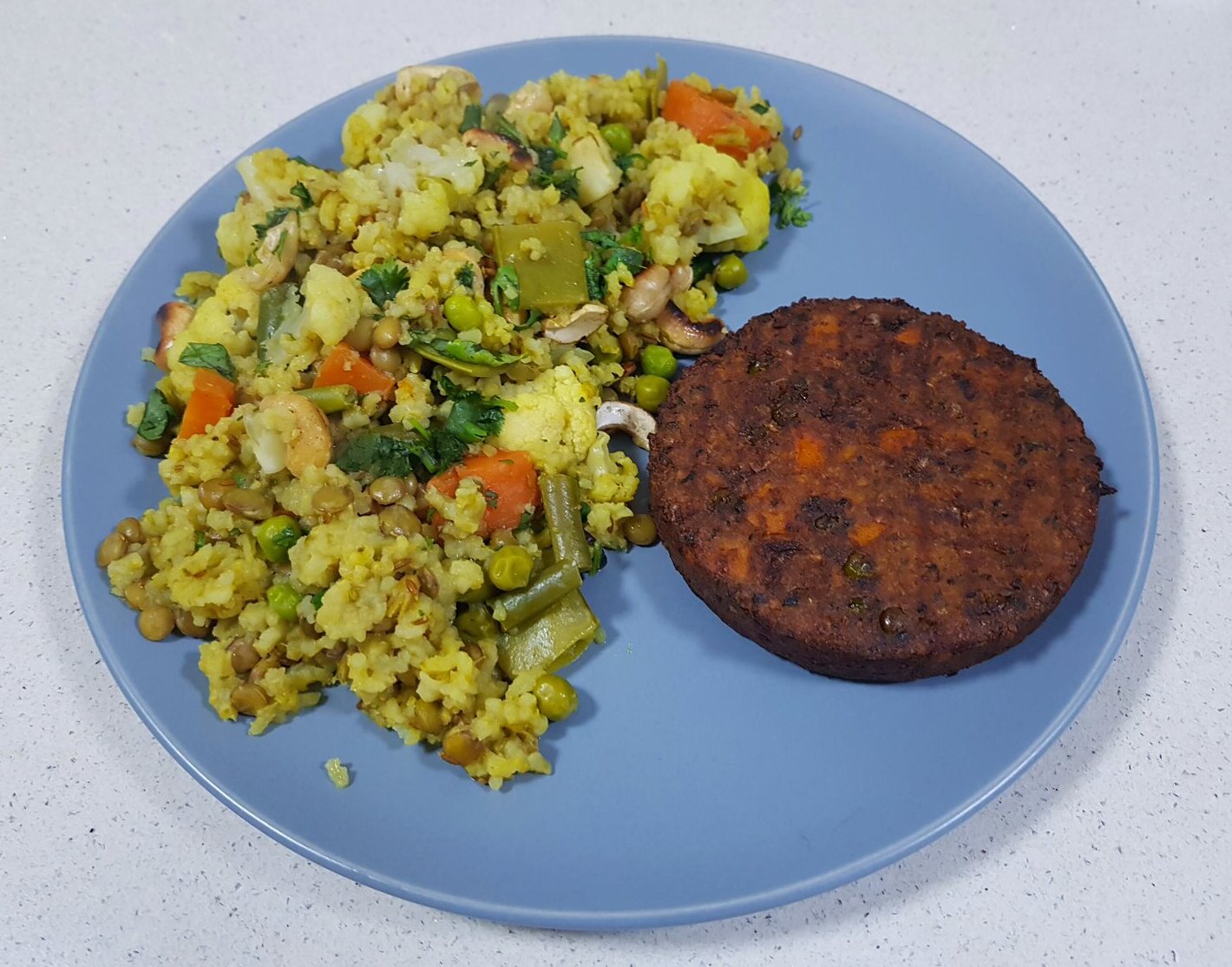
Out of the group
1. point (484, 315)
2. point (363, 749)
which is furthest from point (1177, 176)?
point (363, 749)

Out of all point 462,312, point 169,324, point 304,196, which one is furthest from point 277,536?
point 304,196

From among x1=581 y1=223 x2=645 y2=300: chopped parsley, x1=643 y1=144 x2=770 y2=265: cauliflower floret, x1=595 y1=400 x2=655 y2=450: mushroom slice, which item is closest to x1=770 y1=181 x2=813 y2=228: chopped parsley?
x1=643 y1=144 x2=770 y2=265: cauliflower floret

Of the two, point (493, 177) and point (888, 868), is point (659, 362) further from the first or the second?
point (888, 868)

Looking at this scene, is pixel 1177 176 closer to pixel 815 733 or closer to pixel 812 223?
pixel 812 223

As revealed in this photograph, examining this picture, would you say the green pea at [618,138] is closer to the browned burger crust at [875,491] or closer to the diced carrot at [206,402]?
the browned burger crust at [875,491]

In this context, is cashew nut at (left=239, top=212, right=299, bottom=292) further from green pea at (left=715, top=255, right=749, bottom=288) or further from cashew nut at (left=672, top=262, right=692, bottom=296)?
green pea at (left=715, top=255, right=749, bottom=288)
